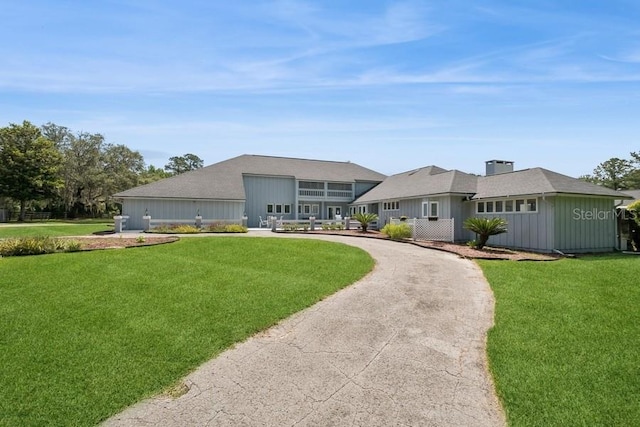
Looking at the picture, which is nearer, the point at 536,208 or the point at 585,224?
the point at 536,208

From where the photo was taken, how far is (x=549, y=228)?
16703 mm

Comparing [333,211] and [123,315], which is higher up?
[333,211]

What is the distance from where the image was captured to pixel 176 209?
100ft

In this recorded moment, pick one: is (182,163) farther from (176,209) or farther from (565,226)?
(565,226)

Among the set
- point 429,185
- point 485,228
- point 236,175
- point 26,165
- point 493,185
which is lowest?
point 485,228

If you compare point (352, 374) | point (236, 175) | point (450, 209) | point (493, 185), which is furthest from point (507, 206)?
point (236, 175)

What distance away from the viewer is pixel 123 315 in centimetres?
714

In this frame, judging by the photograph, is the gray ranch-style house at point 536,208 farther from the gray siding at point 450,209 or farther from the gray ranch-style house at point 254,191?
the gray ranch-style house at point 254,191

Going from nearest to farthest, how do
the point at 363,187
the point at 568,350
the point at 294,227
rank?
the point at 568,350, the point at 294,227, the point at 363,187

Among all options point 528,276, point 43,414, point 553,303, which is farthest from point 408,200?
point 43,414

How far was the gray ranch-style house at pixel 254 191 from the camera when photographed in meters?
30.2

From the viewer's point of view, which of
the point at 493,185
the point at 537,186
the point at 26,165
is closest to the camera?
the point at 537,186

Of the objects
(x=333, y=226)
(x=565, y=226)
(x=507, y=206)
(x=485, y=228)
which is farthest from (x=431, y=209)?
(x=333, y=226)

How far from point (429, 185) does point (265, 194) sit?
1743cm
